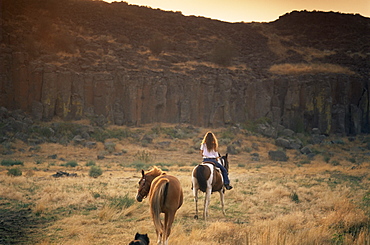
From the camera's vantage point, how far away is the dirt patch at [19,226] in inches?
362

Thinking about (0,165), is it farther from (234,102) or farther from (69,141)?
(234,102)

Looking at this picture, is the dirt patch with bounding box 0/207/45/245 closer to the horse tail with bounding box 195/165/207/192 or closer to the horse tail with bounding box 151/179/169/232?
the horse tail with bounding box 151/179/169/232

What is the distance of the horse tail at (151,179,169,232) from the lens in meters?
7.37

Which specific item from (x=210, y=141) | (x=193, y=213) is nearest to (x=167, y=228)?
(x=210, y=141)

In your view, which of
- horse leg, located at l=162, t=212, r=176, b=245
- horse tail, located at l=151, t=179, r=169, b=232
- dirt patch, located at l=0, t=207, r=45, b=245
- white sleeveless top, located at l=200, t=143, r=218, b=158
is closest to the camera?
horse tail, located at l=151, t=179, r=169, b=232

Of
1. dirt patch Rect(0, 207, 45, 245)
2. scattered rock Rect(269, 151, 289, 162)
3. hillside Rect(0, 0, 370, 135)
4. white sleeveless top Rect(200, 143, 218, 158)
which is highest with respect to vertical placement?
hillside Rect(0, 0, 370, 135)

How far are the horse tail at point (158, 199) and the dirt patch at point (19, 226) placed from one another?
3139mm

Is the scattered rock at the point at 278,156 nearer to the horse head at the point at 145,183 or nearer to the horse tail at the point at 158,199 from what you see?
the horse head at the point at 145,183

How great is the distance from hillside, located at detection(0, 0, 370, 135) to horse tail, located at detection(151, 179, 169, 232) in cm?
3845

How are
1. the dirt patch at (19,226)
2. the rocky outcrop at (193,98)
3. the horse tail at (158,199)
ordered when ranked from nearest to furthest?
the horse tail at (158,199), the dirt patch at (19,226), the rocky outcrop at (193,98)

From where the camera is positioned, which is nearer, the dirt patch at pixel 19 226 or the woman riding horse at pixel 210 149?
the dirt patch at pixel 19 226

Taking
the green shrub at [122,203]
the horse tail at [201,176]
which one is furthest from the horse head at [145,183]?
the green shrub at [122,203]

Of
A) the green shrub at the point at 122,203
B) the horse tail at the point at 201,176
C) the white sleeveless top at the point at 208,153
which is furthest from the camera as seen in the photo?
the green shrub at the point at 122,203

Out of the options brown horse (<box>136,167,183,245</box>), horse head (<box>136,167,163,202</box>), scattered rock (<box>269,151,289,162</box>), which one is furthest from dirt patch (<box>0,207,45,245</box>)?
scattered rock (<box>269,151,289,162</box>)
